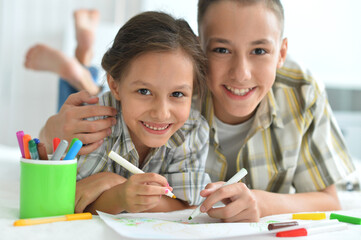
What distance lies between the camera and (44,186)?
695mm

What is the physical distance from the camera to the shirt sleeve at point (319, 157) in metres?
1.16

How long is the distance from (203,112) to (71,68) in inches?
42.9

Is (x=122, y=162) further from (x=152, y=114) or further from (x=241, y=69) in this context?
(x=241, y=69)

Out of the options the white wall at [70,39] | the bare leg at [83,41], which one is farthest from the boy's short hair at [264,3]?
the white wall at [70,39]

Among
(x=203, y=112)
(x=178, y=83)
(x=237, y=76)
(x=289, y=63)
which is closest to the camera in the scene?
(x=178, y=83)

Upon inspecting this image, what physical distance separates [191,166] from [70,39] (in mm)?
2443

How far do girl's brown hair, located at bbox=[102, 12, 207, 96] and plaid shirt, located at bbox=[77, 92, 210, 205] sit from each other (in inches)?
4.9

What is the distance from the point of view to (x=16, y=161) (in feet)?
4.96

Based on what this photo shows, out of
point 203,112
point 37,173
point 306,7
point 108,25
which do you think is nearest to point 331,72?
point 306,7

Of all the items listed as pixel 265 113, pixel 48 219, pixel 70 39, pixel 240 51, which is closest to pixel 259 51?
pixel 240 51

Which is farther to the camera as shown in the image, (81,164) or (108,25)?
(108,25)

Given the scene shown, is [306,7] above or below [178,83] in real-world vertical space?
above

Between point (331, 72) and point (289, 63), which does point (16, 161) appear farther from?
point (331, 72)

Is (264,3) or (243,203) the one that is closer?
(243,203)
